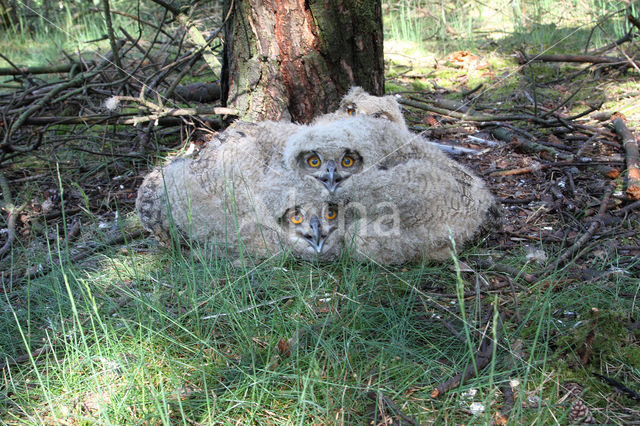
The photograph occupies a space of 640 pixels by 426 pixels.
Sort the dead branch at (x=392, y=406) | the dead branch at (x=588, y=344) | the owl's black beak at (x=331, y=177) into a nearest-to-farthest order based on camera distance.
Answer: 1. the dead branch at (x=392, y=406)
2. the dead branch at (x=588, y=344)
3. the owl's black beak at (x=331, y=177)

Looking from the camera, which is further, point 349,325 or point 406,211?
point 406,211

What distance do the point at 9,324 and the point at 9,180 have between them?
2.83 m

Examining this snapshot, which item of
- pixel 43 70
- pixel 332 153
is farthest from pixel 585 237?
pixel 43 70

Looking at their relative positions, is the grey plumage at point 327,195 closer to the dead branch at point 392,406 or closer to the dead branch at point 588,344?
the dead branch at point 588,344

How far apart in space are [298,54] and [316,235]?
1605 mm

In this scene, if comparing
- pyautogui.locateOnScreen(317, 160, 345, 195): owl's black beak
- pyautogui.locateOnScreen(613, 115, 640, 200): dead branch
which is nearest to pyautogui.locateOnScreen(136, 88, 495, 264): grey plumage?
pyautogui.locateOnScreen(317, 160, 345, 195): owl's black beak

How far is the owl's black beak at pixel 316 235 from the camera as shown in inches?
121

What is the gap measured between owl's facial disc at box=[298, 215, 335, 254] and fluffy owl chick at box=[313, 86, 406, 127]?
0.99m

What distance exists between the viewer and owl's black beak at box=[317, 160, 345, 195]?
2961 millimetres

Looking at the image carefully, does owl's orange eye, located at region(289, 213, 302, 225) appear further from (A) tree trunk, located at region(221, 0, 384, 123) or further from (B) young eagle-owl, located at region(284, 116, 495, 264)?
(A) tree trunk, located at region(221, 0, 384, 123)

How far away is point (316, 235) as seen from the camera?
10.1ft

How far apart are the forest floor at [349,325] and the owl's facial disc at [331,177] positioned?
1.50 feet

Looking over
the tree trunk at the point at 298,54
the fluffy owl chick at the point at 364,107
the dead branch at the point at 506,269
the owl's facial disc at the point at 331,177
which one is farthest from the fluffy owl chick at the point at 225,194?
the dead branch at the point at 506,269

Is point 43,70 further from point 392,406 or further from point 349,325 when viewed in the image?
point 392,406
